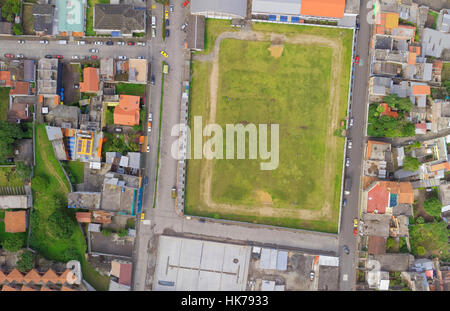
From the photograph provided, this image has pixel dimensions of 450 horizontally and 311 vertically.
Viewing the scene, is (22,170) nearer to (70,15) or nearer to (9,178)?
(9,178)

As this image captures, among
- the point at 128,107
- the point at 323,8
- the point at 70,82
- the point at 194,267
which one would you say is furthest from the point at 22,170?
the point at 323,8

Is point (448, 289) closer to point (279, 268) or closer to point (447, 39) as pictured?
point (279, 268)

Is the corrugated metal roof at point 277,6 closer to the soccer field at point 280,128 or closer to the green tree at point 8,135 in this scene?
the soccer field at point 280,128

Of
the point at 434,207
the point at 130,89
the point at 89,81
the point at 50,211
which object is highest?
the point at 89,81

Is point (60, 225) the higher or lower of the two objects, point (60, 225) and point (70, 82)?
the lower

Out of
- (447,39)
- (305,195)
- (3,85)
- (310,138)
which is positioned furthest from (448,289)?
(3,85)

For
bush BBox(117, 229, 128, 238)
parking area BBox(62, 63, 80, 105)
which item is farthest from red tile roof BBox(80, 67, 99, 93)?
bush BBox(117, 229, 128, 238)

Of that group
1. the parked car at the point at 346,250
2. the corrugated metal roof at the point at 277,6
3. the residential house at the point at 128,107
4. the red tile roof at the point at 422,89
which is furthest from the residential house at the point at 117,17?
the parked car at the point at 346,250
